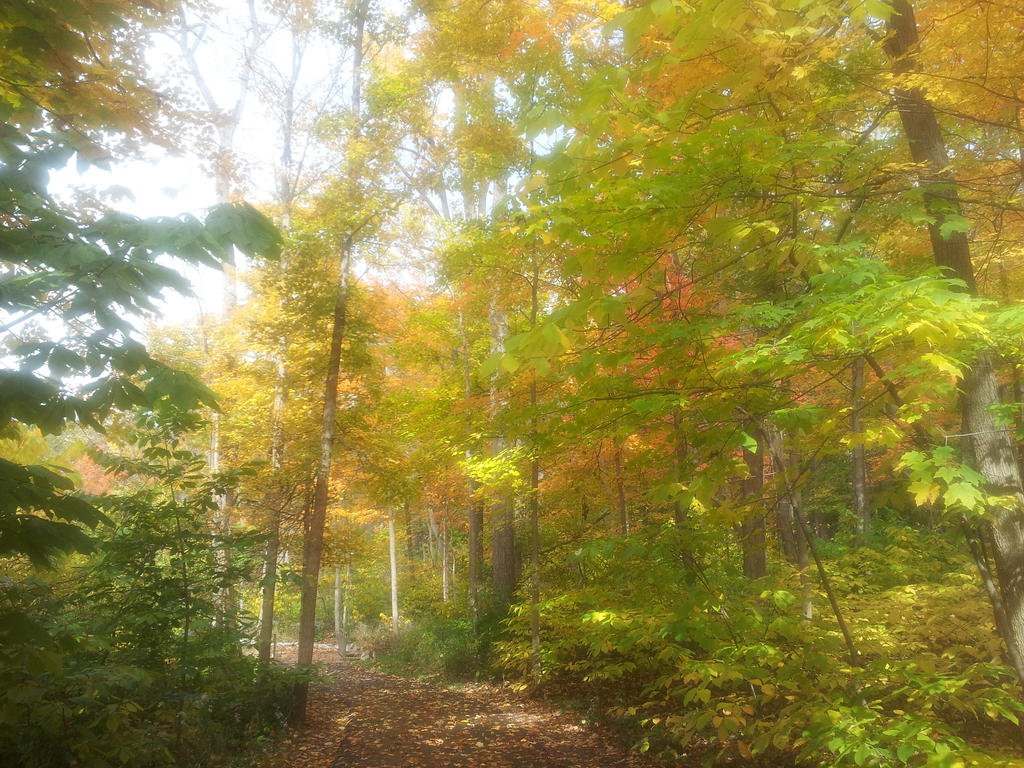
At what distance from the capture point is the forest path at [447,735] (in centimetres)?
665

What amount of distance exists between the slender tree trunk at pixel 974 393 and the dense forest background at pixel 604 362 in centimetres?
2

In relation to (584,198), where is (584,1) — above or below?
above

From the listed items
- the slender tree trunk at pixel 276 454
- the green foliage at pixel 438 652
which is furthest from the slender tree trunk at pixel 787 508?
the slender tree trunk at pixel 276 454

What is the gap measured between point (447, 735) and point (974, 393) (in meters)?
7.32

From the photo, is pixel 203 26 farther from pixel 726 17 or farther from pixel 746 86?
pixel 726 17

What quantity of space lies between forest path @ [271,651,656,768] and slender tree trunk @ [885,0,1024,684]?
4.05 m

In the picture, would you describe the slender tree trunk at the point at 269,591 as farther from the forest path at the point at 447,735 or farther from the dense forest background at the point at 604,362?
the forest path at the point at 447,735

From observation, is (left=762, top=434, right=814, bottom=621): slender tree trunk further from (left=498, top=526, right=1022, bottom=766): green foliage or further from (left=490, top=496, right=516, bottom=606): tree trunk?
(left=490, top=496, right=516, bottom=606): tree trunk

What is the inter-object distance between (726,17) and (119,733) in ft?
20.7

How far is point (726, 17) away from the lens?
175 centimetres

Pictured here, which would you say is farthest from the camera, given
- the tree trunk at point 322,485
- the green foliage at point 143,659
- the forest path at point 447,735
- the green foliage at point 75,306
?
the tree trunk at point 322,485

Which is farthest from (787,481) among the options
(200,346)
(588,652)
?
(200,346)

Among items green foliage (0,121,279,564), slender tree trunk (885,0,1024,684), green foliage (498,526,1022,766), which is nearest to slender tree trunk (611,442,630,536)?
green foliage (498,526,1022,766)

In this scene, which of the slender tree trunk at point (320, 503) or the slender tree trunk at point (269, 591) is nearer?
the slender tree trunk at point (320, 503)
